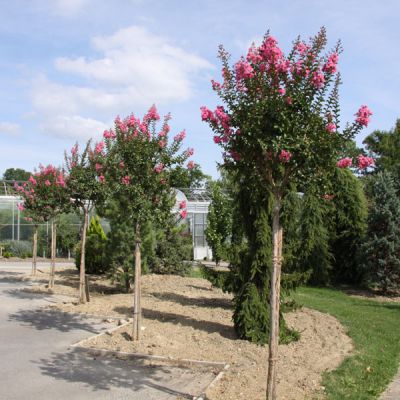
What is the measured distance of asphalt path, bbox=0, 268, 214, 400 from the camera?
567cm

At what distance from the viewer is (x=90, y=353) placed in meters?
7.38

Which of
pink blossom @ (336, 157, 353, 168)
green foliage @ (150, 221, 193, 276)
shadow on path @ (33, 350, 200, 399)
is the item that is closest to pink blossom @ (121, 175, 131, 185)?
shadow on path @ (33, 350, 200, 399)

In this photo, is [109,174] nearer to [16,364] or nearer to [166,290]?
[16,364]

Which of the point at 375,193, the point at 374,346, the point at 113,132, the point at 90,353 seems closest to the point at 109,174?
the point at 113,132

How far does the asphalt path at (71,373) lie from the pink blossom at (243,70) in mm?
3659

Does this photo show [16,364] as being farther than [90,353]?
No

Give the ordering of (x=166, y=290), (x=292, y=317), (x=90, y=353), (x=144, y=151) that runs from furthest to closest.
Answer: (x=166, y=290)
(x=292, y=317)
(x=144, y=151)
(x=90, y=353)

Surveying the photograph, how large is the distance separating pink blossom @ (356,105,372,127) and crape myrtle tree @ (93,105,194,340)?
3917 millimetres

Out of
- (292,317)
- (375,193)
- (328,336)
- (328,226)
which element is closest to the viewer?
(328,336)

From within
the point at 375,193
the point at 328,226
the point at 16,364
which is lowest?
the point at 16,364

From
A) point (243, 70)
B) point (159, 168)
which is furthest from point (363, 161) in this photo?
point (159, 168)

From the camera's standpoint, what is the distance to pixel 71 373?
6.40m

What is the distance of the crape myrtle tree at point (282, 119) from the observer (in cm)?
470

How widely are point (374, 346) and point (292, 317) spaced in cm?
225
